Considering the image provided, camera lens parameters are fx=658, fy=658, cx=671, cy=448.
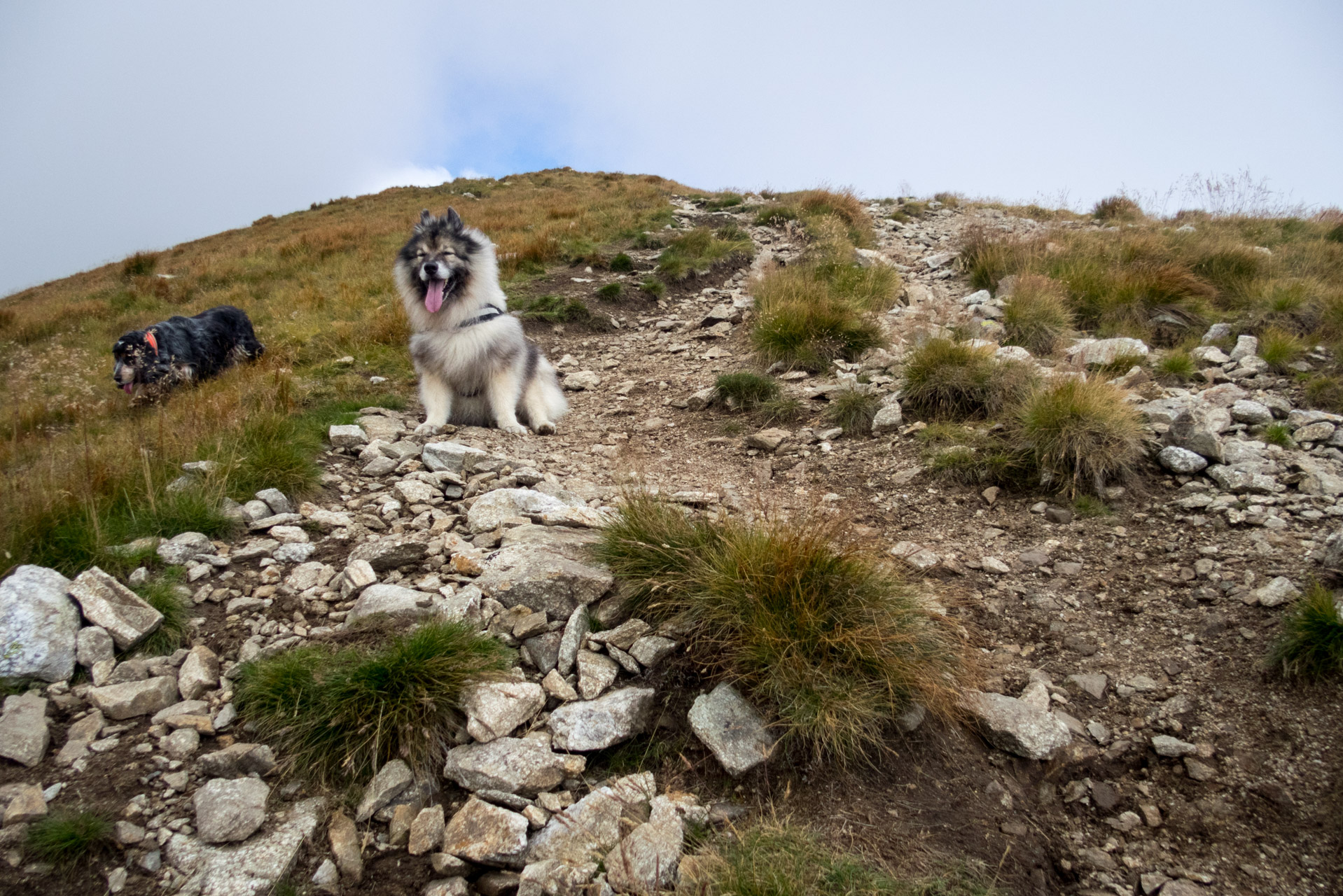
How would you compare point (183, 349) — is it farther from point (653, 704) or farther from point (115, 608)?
point (653, 704)

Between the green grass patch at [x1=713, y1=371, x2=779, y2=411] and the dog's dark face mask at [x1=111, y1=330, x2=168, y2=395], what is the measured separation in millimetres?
6736

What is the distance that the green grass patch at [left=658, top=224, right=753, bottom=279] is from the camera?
12293 millimetres

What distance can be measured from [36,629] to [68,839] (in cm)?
105

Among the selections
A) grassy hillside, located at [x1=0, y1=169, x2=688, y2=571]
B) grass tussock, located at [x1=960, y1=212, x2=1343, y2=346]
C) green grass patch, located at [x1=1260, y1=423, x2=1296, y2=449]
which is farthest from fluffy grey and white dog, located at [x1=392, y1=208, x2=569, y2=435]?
grass tussock, located at [x1=960, y1=212, x2=1343, y2=346]

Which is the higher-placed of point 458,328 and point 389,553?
point 458,328

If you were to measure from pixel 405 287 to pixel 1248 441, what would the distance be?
7098 millimetres

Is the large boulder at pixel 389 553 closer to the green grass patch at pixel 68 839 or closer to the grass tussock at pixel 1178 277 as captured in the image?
the green grass patch at pixel 68 839

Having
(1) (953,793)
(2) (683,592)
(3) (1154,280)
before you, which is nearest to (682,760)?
(2) (683,592)

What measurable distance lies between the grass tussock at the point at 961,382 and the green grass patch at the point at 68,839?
19.0 feet

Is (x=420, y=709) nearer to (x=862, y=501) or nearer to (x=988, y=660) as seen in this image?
(x=988, y=660)

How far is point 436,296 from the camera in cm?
605

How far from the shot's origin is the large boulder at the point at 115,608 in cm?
286

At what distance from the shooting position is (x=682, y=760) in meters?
2.63

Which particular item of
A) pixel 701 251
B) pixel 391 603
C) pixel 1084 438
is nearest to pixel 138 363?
pixel 391 603
